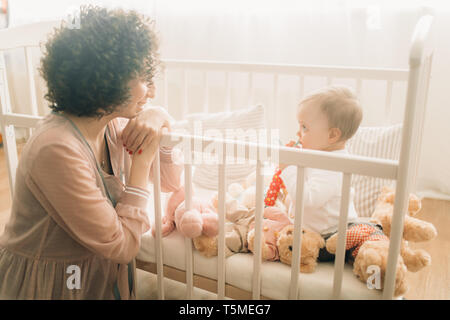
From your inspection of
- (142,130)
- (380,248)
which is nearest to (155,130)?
(142,130)

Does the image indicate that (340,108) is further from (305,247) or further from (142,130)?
(142,130)

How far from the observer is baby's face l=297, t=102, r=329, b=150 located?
1.08 m

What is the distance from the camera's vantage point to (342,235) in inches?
32.4

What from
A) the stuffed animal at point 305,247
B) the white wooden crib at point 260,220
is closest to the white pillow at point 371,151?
the white wooden crib at point 260,220

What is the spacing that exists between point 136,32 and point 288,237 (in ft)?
1.78

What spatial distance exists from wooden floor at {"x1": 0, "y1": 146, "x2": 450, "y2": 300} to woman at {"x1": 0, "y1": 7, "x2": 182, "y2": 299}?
0.96 meters

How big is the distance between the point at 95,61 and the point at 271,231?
1.81 ft

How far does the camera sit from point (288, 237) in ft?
3.16

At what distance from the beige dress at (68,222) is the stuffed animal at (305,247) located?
31cm

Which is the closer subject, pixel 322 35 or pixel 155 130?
pixel 155 130

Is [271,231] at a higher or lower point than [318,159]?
lower

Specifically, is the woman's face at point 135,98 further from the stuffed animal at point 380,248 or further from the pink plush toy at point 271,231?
the stuffed animal at point 380,248
